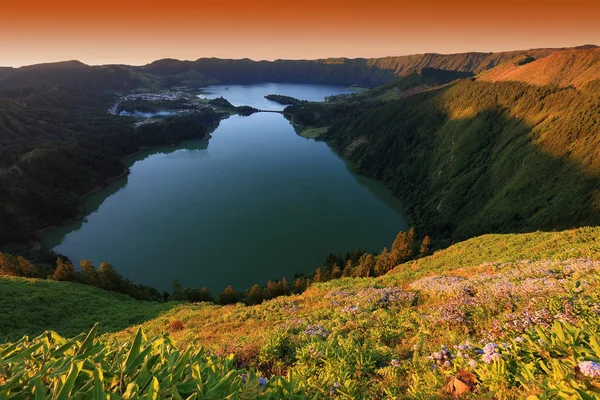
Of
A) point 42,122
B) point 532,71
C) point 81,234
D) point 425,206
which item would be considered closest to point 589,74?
point 532,71

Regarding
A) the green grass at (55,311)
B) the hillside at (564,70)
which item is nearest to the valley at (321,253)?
the green grass at (55,311)

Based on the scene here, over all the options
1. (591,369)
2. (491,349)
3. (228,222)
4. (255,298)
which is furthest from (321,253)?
(591,369)

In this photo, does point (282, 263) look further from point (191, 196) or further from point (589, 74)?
point (589, 74)

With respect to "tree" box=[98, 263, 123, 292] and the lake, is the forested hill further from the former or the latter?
"tree" box=[98, 263, 123, 292]

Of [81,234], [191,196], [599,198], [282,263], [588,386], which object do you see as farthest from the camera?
[191,196]

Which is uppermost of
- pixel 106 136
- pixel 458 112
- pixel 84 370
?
pixel 84 370

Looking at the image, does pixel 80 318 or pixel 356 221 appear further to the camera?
Result: pixel 356 221

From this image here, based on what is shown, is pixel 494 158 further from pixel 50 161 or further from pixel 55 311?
pixel 50 161
